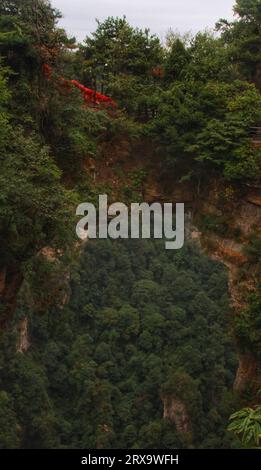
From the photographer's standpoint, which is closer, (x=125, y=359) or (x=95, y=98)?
(x=95, y=98)

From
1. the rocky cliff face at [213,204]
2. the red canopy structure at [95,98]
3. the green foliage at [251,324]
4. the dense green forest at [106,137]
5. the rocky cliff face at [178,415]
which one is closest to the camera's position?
the dense green forest at [106,137]

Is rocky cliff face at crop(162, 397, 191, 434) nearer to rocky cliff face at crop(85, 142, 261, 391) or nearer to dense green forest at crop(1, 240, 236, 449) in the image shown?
dense green forest at crop(1, 240, 236, 449)

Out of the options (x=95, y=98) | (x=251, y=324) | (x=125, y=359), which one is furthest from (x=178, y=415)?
(x=95, y=98)

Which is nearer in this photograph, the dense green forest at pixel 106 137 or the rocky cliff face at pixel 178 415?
the dense green forest at pixel 106 137

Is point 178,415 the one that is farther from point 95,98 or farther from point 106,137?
point 95,98

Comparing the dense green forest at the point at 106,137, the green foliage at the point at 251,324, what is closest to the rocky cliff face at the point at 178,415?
the dense green forest at the point at 106,137

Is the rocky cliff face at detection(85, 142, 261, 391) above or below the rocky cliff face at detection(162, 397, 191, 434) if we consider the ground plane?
above

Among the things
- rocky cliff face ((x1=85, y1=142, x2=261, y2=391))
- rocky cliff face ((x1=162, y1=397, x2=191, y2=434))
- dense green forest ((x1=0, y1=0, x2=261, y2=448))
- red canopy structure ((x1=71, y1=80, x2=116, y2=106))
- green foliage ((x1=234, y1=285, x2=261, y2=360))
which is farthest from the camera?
rocky cliff face ((x1=162, y1=397, x2=191, y2=434))

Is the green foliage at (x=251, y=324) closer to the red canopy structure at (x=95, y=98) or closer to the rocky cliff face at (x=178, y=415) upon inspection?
the red canopy structure at (x=95, y=98)

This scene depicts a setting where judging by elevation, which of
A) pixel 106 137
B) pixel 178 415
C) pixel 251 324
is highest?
pixel 106 137

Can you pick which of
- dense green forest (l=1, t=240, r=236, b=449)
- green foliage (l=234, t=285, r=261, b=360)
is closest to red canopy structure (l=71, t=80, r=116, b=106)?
green foliage (l=234, t=285, r=261, b=360)

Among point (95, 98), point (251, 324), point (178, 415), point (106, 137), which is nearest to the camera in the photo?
point (251, 324)

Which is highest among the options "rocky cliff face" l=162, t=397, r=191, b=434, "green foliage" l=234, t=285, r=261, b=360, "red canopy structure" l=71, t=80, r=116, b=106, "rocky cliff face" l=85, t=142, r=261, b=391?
"red canopy structure" l=71, t=80, r=116, b=106
